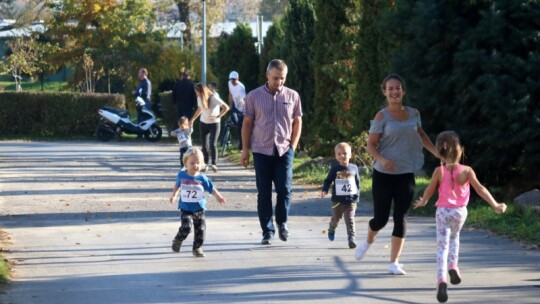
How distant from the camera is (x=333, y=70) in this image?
22.8m

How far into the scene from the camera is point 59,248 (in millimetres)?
11836

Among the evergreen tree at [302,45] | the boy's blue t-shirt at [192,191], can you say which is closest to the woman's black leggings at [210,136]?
the evergreen tree at [302,45]

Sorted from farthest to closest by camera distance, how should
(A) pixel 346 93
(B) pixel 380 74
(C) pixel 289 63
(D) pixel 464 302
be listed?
(C) pixel 289 63
(A) pixel 346 93
(B) pixel 380 74
(D) pixel 464 302

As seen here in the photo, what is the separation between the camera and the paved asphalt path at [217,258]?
9109 mm

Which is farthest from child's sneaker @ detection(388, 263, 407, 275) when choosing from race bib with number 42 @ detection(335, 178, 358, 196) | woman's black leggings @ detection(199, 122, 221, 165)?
woman's black leggings @ detection(199, 122, 221, 165)

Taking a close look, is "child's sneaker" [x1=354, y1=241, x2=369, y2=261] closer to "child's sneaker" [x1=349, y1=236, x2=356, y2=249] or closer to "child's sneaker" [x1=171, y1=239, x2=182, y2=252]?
"child's sneaker" [x1=349, y1=236, x2=356, y2=249]

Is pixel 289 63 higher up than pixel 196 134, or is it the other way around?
pixel 289 63

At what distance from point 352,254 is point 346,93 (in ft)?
38.6

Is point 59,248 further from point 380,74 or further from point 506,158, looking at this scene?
point 380,74

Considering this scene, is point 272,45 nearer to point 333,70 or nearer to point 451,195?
A: point 333,70

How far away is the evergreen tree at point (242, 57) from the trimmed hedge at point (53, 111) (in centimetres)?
383

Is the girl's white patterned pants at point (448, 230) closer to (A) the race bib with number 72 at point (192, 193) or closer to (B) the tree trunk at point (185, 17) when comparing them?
(A) the race bib with number 72 at point (192, 193)

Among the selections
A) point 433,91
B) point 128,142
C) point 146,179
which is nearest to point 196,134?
point 128,142

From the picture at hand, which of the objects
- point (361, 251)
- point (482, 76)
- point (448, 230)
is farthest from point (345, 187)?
point (482, 76)
